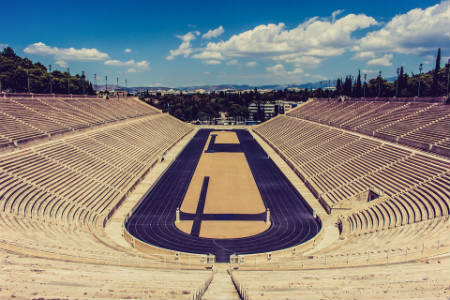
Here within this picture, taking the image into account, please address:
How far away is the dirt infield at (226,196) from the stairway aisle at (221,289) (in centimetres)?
646

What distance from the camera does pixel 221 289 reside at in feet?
39.9

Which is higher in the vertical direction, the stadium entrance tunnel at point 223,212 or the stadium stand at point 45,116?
the stadium stand at point 45,116

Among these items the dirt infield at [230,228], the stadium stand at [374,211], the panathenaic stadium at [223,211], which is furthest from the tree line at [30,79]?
the stadium stand at [374,211]

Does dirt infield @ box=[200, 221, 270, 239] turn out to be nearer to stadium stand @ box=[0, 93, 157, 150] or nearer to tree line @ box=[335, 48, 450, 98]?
stadium stand @ box=[0, 93, 157, 150]

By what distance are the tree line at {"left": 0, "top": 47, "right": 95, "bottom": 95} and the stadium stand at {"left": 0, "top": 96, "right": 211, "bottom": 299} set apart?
65.6 ft

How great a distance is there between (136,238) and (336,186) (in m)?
17.9

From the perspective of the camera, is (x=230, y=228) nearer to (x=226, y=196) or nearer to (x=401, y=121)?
(x=226, y=196)

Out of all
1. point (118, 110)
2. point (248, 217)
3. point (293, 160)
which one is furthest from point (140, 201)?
point (118, 110)

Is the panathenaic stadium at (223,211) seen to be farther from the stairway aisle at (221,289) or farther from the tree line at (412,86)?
the tree line at (412,86)

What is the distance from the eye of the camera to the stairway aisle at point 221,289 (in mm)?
11406

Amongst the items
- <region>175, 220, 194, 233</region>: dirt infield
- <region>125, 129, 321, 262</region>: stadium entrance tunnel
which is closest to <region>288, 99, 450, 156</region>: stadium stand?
<region>125, 129, 321, 262</region>: stadium entrance tunnel

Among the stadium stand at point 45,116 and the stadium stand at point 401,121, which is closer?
the stadium stand at point 401,121

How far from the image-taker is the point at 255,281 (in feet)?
39.8

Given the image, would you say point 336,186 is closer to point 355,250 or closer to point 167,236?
point 355,250
